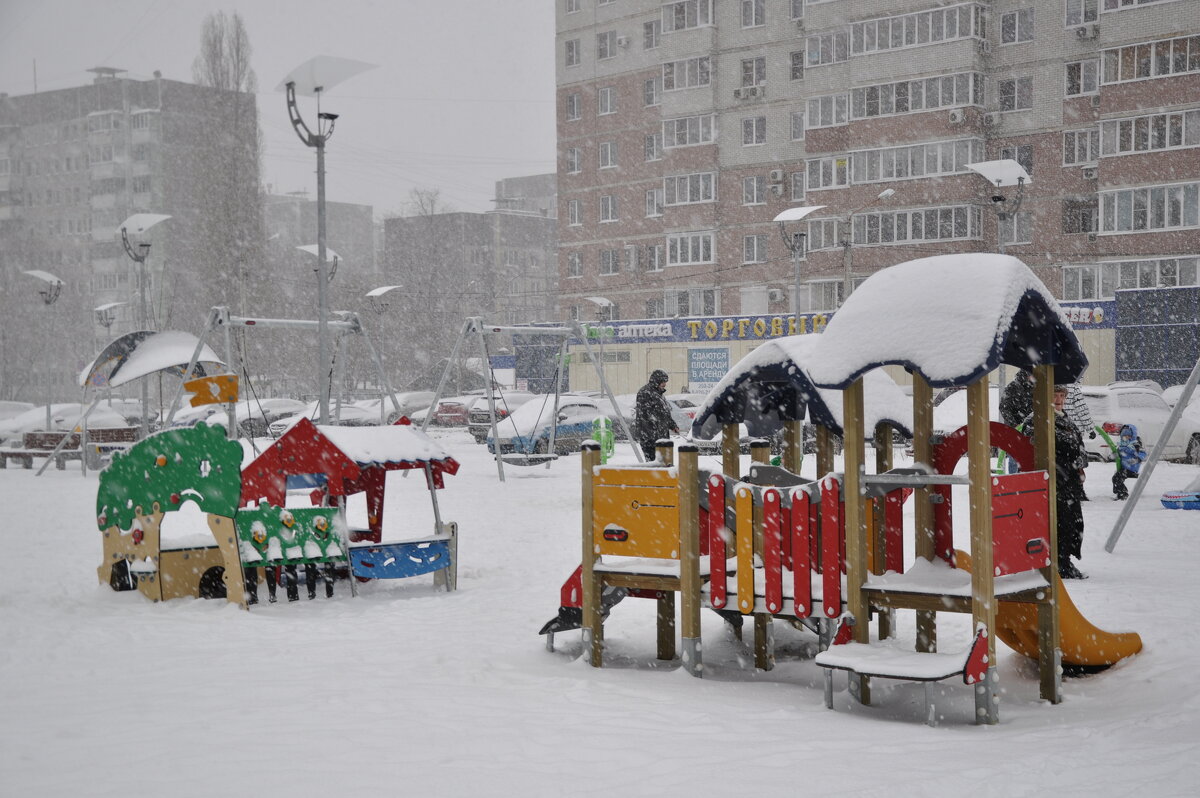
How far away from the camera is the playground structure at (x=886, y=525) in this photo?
6070 millimetres

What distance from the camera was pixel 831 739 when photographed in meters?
5.69

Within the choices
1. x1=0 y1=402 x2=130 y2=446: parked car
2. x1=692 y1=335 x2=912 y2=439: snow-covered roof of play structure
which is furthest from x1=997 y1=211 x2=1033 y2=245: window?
x1=692 y1=335 x2=912 y2=439: snow-covered roof of play structure

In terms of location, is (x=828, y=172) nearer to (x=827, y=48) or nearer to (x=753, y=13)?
(x=827, y=48)

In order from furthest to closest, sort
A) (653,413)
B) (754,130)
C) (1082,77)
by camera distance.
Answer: (754,130)
(1082,77)
(653,413)

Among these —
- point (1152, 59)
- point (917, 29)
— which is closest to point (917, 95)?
point (917, 29)

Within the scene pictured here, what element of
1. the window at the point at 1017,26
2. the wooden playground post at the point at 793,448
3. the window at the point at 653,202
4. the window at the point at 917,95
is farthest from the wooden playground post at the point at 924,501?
the window at the point at 653,202

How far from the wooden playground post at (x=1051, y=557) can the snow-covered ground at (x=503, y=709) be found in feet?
0.43

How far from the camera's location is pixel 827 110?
156 ft

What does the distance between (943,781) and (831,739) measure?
78cm

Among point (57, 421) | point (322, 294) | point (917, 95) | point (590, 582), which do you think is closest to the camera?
point (590, 582)

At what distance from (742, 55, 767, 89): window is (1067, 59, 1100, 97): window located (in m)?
12.9

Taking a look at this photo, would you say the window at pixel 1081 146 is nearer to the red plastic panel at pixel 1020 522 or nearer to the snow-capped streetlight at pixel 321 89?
the snow-capped streetlight at pixel 321 89

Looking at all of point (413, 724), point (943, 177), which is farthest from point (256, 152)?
point (413, 724)

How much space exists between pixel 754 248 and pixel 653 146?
9022mm
